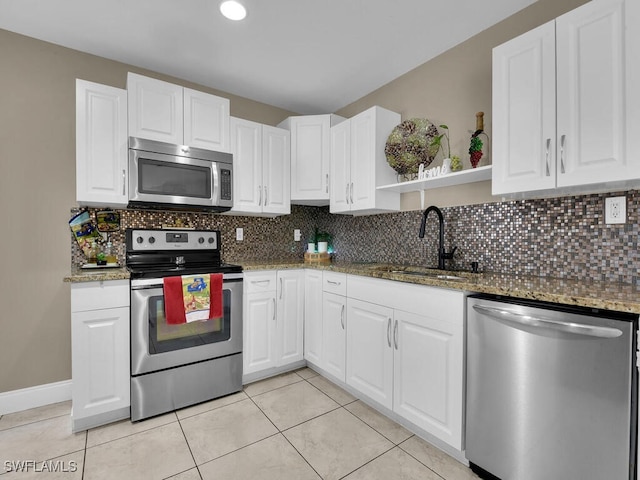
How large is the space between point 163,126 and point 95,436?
7.02 feet

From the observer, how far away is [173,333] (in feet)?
7.07

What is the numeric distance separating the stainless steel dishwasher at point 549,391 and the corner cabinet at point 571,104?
2.14 feet

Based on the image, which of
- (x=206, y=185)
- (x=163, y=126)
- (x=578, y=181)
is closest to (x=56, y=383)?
(x=206, y=185)

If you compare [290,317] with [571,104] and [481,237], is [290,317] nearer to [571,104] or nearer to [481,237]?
[481,237]

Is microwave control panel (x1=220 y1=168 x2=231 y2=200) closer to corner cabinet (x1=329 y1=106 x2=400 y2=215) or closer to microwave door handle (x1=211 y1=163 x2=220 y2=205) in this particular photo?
microwave door handle (x1=211 y1=163 x2=220 y2=205)

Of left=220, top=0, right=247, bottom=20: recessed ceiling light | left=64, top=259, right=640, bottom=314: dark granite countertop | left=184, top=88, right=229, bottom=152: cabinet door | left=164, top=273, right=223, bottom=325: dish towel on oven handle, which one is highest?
left=220, top=0, right=247, bottom=20: recessed ceiling light

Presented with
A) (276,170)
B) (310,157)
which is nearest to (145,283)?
(276,170)

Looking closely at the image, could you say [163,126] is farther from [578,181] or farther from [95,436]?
[578,181]

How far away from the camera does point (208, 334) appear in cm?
230

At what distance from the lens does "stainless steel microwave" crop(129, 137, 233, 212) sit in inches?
89.4

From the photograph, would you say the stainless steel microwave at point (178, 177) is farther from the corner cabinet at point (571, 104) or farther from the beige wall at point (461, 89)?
the corner cabinet at point (571, 104)

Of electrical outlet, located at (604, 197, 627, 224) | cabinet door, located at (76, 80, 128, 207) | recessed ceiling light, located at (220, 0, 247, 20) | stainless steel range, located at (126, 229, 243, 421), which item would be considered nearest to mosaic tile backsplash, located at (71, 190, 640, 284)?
electrical outlet, located at (604, 197, 627, 224)

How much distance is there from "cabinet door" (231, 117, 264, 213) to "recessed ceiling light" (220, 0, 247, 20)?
33.9 inches

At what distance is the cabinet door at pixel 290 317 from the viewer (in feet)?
8.82
